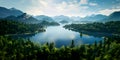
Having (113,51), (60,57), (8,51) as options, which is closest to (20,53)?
(8,51)

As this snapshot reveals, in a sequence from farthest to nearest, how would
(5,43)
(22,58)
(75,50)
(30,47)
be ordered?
1. (5,43)
2. (30,47)
3. (75,50)
4. (22,58)

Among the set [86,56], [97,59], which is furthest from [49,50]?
[97,59]

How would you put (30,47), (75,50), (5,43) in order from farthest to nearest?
(5,43)
(30,47)
(75,50)

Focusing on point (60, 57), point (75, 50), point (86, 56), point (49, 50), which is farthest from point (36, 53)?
point (86, 56)

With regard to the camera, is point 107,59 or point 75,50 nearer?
point 107,59

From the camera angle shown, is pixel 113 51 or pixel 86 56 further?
pixel 113 51

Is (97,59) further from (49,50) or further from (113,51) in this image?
(49,50)

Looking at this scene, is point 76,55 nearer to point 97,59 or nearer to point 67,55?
point 67,55

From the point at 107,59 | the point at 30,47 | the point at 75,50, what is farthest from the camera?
the point at 30,47

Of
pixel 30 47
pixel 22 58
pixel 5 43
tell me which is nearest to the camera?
pixel 22 58
